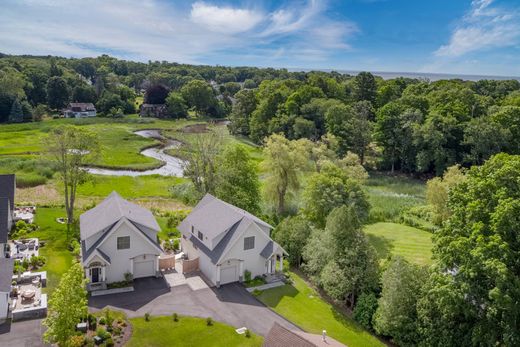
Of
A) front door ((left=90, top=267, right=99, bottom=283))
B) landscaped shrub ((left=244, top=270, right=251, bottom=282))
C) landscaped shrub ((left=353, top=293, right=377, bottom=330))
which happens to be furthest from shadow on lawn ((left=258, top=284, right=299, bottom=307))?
front door ((left=90, top=267, right=99, bottom=283))

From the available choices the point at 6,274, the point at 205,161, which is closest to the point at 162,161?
the point at 205,161

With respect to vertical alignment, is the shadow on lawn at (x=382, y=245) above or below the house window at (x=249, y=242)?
below

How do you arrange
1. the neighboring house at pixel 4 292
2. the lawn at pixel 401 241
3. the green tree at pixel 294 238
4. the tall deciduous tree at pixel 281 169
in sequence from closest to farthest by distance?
1. the neighboring house at pixel 4 292
2. the green tree at pixel 294 238
3. the lawn at pixel 401 241
4. the tall deciduous tree at pixel 281 169

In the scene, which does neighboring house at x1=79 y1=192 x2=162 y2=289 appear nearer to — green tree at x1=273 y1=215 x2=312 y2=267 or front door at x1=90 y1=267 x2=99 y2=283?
front door at x1=90 y1=267 x2=99 y2=283

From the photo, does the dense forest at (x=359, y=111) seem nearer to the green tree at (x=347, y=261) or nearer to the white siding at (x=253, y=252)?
the white siding at (x=253, y=252)

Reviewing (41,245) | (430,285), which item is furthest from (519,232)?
(41,245)

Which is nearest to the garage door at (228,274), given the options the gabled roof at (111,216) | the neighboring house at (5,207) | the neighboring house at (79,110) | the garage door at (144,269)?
the garage door at (144,269)

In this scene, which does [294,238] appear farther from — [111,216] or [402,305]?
[111,216]
